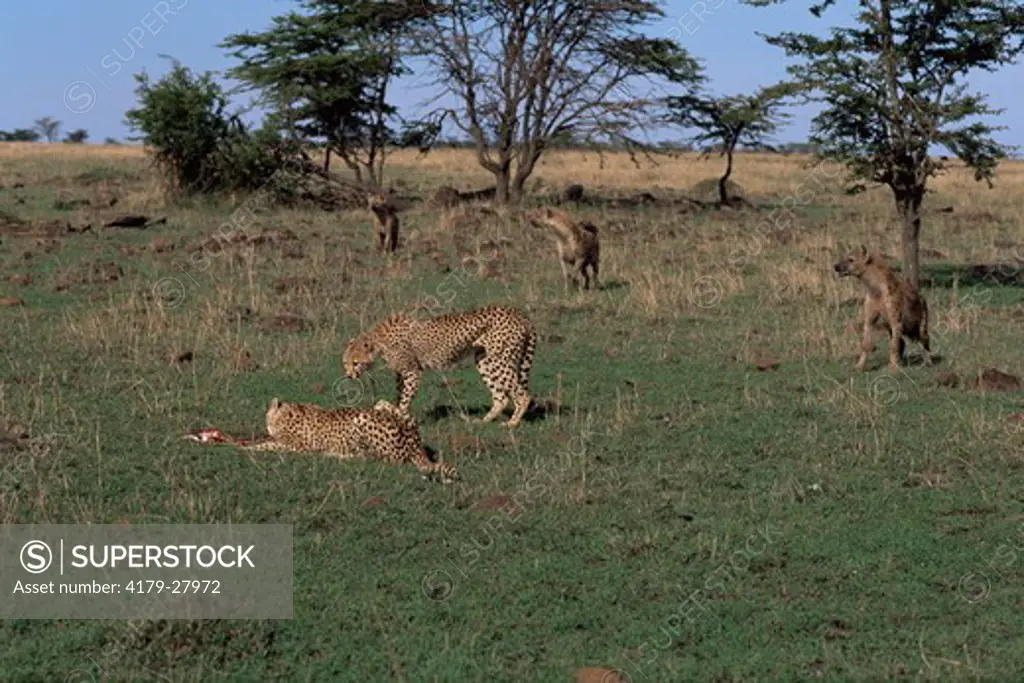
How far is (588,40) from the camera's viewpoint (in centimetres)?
3091

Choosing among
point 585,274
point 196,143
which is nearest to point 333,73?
point 196,143

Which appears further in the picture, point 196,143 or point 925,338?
point 196,143

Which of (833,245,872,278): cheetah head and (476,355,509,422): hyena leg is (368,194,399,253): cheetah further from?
(476,355,509,422): hyena leg

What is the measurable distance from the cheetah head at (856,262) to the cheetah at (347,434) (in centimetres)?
590

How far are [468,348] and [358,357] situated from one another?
878 millimetres

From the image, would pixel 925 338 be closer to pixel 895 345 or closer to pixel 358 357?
pixel 895 345

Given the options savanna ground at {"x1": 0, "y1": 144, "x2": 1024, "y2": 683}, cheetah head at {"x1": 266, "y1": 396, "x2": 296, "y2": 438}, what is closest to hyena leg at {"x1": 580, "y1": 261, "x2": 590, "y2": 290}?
savanna ground at {"x1": 0, "y1": 144, "x2": 1024, "y2": 683}

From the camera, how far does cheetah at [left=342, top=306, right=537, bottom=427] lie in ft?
35.0

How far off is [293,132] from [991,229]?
49.8 ft

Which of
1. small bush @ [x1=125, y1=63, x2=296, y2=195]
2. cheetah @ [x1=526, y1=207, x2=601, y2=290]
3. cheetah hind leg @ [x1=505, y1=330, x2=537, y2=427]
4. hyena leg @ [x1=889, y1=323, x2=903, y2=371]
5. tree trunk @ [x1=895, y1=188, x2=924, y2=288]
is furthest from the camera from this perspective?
small bush @ [x1=125, y1=63, x2=296, y2=195]

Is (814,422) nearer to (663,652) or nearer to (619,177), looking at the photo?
(663,652)

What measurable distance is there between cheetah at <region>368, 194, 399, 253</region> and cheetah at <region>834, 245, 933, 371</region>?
905 centimetres

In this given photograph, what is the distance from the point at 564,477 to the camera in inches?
349

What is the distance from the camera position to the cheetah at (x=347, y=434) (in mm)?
9070
